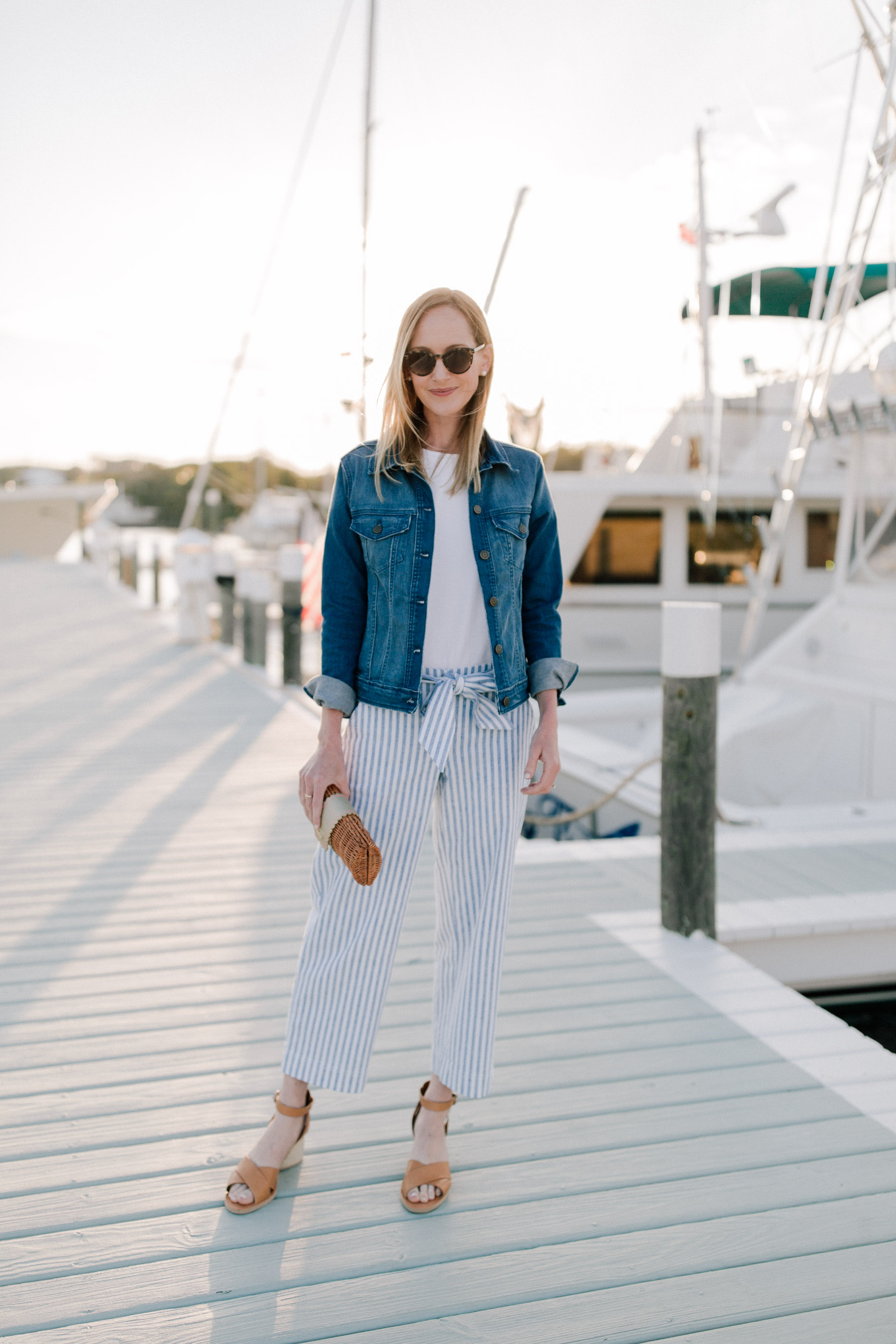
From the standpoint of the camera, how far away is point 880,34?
805 cm

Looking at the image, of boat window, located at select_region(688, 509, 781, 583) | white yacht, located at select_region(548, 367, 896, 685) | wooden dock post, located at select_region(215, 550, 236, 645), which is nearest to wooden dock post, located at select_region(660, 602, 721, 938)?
wooden dock post, located at select_region(215, 550, 236, 645)

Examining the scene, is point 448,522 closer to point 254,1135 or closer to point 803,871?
point 254,1135

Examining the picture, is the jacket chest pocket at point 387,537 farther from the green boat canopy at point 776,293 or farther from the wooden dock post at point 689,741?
the green boat canopy at point 776,293

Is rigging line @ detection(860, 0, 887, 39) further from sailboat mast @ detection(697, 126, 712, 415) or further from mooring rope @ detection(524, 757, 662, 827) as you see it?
mooring rope @ detection(524, 757, 662, 827)

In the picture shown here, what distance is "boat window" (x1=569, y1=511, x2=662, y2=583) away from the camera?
13.5 m

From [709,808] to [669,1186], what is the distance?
56.6 inches

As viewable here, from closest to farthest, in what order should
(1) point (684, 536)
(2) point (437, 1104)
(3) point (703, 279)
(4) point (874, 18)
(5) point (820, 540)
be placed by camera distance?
(2) point (437, 1104) → (4) point (874, 18) → (3) point (703, 279) → (1) point (684, 536) → (5) point (820, 540)

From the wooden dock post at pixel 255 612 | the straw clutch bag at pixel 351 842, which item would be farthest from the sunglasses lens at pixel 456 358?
the wooden dock post at pixel 255 612

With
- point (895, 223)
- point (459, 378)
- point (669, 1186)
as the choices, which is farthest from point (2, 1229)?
point (895, 223)

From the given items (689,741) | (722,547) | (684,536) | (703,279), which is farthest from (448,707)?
(722,547)

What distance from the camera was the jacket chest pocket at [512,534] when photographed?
202 centimetres

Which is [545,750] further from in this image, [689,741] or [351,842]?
[689,741]

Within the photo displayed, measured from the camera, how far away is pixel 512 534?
80.3 inches

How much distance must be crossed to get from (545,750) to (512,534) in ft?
1.36
